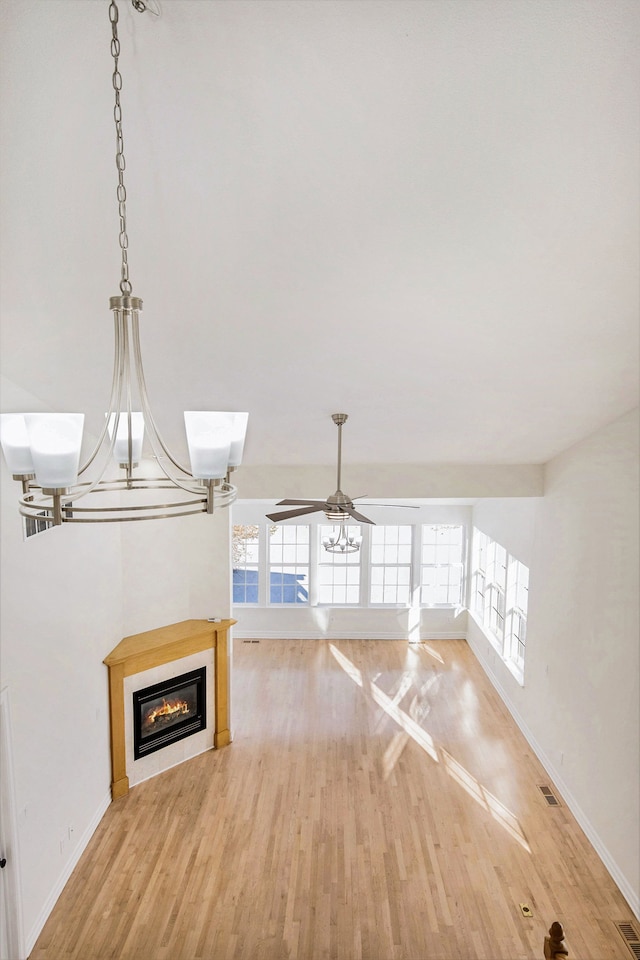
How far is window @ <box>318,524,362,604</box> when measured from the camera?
31.2 feet

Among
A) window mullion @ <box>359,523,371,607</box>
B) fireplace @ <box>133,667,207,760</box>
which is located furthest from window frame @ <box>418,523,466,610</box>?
fireplace @ <box>133,667,207,760</box>

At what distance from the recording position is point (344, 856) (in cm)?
454

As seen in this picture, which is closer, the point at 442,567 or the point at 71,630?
the point at 71,630

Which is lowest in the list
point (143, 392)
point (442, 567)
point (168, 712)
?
point (168, 712)

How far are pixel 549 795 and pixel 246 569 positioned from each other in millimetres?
5814

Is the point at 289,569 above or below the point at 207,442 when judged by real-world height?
below

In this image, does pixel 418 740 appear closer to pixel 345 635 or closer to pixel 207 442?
pixel 345 635

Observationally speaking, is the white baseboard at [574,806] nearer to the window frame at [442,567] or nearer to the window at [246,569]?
the window frame at [442,567]

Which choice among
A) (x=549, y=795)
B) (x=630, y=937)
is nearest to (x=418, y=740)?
(x=549, y=795)

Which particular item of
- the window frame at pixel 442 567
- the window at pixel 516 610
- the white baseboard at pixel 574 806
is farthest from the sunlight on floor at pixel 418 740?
the window frame at pixel 442 567

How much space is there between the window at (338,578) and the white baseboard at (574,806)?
282 cm

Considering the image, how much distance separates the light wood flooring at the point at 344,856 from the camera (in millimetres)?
3795

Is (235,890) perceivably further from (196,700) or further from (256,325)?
(256,325)

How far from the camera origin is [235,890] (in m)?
4.21
